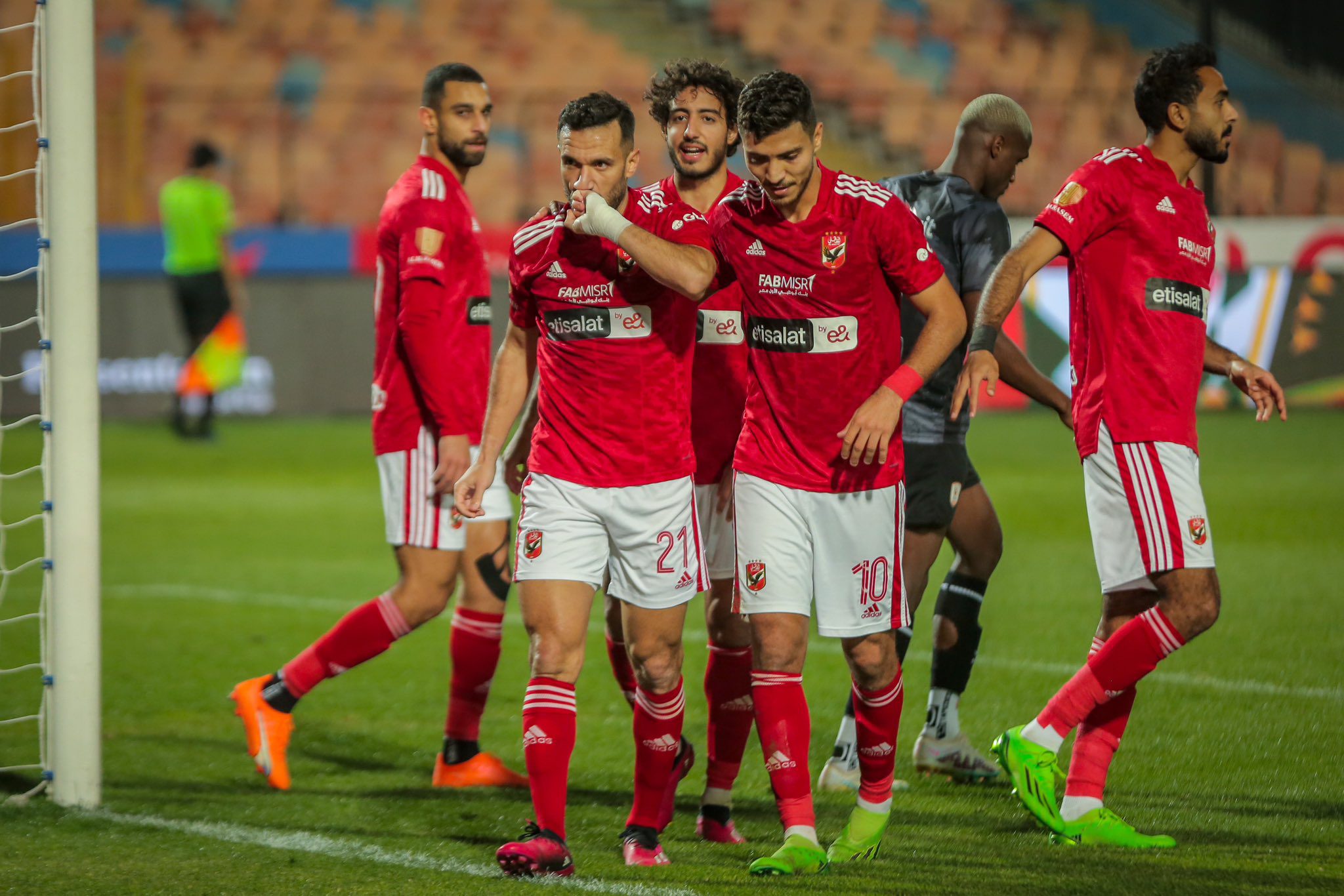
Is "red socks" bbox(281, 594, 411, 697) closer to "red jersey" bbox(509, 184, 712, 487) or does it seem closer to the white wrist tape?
"red jersey" bbox(509, 184, 712, 487)

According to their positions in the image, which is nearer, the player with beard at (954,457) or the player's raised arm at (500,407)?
the player's raised arm at (500,407)

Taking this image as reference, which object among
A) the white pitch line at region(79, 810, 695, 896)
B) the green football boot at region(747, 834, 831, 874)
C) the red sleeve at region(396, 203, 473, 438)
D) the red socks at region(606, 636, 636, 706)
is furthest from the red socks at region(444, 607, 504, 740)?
the green football boot at region(747, 834, 831, 874)

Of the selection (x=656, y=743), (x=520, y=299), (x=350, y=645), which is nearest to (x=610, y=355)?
(x=520, y=299)

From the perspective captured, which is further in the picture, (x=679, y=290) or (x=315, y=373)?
(x=315, y=373)

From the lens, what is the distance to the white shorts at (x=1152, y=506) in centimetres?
401

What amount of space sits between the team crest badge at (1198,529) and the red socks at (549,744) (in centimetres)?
168

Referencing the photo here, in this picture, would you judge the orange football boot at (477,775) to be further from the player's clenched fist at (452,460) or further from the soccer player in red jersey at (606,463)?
the soccer player in red jersey at (606,463)

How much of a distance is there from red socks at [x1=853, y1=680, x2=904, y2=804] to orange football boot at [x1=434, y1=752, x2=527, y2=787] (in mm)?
1387

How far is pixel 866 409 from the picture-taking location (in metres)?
3.68

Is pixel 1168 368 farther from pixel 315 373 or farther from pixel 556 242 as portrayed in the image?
pixel 315 373

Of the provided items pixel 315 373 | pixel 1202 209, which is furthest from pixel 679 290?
pixel 315 373

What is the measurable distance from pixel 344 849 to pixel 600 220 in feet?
5.88

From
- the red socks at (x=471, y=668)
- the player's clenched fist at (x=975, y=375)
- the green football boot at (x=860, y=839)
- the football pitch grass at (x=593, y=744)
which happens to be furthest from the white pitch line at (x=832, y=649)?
the player's clenched fist at (x=975, y=375)

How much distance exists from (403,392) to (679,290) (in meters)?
1.58
